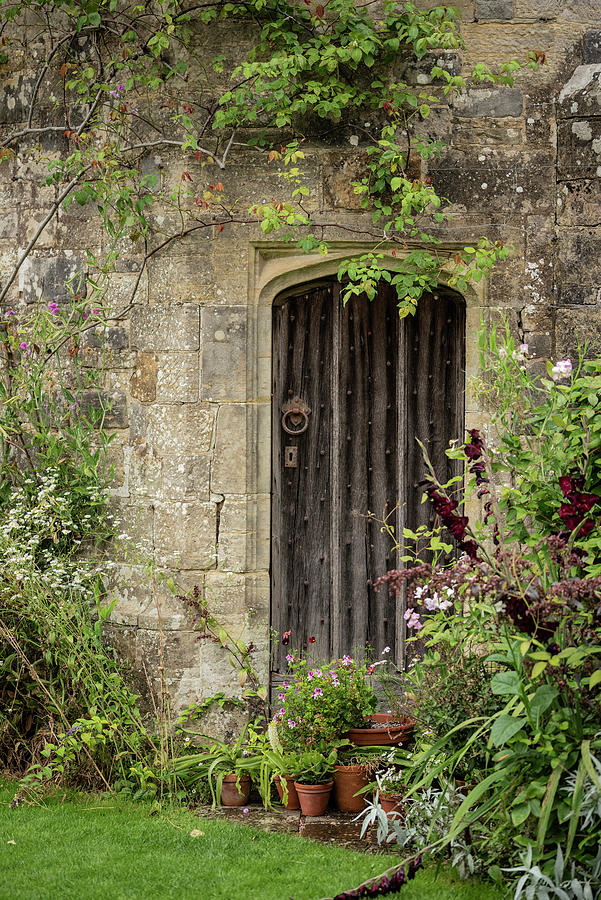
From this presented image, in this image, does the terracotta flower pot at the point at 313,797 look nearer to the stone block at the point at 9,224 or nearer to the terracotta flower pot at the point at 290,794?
the terracotta flower pot at the point at 290,794

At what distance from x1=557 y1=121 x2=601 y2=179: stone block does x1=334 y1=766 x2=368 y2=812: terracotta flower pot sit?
3.01 metres

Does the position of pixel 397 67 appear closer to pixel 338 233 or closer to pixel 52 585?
pixel 338 233

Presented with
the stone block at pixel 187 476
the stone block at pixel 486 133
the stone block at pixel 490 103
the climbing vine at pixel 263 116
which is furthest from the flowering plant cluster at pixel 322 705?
the stone block at pixel 490 103

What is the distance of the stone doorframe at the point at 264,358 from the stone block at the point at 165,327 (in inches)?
11.1

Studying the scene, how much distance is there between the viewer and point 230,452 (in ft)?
15.0

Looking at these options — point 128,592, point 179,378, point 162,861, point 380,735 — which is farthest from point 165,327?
point 162,861

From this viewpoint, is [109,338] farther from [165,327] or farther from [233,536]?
[233,536]

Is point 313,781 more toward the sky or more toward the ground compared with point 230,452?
more toward the ground

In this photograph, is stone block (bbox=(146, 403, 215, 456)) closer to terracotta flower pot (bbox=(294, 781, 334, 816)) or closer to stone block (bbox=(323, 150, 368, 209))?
stone block (bbox=(323, 150, 368, 209))

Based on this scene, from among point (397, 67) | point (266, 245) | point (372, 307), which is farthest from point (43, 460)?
point (397, 67)

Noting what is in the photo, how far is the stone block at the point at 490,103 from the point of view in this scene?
14.9 feet

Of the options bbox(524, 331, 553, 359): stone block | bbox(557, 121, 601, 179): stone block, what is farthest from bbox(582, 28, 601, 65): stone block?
bbox(524, 331, 553, 359): stone block

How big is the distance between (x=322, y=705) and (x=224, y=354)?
5.75 feet

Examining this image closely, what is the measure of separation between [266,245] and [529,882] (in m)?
3.06
